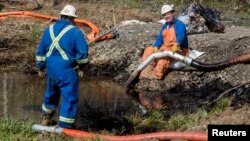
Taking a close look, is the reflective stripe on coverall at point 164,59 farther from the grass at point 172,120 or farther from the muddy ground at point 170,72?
the grass at point 172,120

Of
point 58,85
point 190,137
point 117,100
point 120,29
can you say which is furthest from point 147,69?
point 190,137

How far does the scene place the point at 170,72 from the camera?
10719 millimetres

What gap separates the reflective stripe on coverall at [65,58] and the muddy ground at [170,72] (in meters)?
1.81

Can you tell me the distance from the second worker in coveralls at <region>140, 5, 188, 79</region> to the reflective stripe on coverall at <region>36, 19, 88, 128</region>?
10.9ft

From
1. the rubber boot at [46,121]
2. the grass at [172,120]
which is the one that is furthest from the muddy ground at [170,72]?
the rubber boot at [46,121]

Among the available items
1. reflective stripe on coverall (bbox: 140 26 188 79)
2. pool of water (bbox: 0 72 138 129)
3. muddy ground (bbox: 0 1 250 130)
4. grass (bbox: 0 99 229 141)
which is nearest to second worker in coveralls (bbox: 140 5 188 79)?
reflective stripe on coverall (bbox: 140 26 188 79)

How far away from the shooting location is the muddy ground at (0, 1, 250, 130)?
8.61m

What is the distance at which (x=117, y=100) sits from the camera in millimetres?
9766

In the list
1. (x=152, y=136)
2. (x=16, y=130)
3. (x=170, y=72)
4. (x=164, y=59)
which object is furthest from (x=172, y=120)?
(x=170, y=72)

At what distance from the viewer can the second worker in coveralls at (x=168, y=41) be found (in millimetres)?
9945

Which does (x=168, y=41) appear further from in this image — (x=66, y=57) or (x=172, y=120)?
(x=66, y=57)

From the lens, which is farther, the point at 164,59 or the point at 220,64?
the point at 164,59

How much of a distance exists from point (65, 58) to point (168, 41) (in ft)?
12.2

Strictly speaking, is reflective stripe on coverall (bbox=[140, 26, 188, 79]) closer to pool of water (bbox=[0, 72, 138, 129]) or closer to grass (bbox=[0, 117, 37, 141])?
pool of water (bbox=[0, 72, 138, 129])
